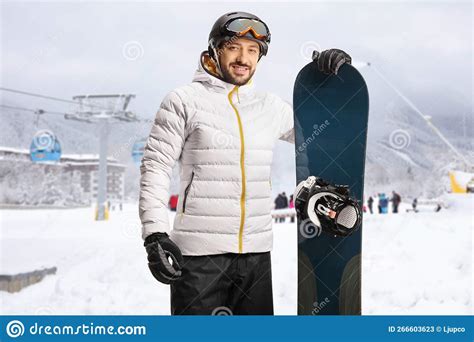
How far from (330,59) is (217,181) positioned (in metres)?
0.79

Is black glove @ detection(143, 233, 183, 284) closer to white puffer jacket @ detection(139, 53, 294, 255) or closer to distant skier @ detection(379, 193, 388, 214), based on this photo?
white puffer jacket @ detection(139, 53, 294, 255)

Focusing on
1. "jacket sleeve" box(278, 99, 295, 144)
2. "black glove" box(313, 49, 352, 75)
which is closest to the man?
"jacket sleeve" box(278, 99, 295, 144)

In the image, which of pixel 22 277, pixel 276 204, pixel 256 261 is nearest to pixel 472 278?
pixel 256 261

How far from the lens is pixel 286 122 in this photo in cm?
267

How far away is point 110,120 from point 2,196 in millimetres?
8354

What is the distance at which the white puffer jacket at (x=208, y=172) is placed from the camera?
93.5 inches

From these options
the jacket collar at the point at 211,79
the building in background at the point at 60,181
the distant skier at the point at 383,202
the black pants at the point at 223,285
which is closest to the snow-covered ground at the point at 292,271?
the black pants at the point at 223,285

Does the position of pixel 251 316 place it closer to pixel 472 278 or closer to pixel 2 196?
pixel 472 278

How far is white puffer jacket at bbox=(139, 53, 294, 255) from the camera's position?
2.38 meters

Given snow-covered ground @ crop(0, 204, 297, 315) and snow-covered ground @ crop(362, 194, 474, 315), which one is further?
snow-covered ground @ crop(0, 204, 297, 315)

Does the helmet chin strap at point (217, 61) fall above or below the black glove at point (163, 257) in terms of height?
above

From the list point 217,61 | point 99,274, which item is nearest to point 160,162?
point 217,61

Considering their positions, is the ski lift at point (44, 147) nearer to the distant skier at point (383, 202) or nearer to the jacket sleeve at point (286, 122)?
the distant skier at point (383, 202)

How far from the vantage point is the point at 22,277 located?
261 inches
